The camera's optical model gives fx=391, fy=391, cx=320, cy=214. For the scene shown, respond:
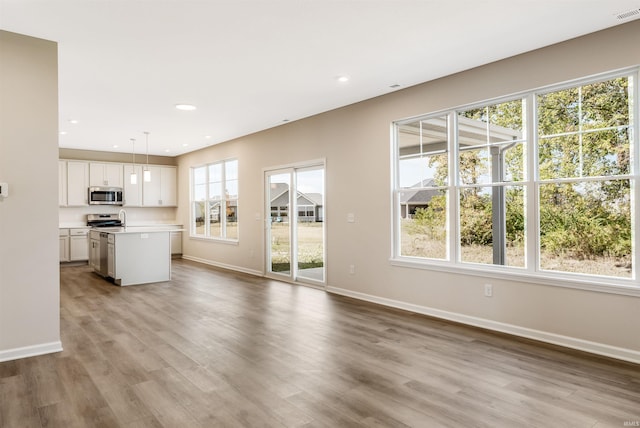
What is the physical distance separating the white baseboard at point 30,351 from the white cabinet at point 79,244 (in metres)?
5.92

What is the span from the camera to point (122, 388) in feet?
8.71

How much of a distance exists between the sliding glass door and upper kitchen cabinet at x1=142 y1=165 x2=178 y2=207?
4125mm

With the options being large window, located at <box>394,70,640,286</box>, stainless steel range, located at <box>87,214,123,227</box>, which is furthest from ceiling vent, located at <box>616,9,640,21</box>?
stainless steel range, located at <box>87,214,123,227</box>

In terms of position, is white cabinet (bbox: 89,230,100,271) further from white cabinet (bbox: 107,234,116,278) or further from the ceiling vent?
the ceiling vent

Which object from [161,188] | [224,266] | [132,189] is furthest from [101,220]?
[224,266]

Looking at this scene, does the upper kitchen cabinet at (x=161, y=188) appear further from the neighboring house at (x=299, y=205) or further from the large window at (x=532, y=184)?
the large window at (x=532, y=184)

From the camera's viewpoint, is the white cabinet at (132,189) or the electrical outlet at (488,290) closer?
the electrical outlet at (488,290)

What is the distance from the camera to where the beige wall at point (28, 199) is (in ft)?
10.3

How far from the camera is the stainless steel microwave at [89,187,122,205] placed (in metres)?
8.90

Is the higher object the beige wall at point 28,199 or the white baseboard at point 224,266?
the beige wall at point 28,199

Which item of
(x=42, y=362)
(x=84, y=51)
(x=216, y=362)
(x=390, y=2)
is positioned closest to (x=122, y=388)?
(x=216, y=362)

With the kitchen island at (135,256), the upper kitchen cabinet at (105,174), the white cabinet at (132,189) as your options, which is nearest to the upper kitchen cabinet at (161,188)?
the white cabinet at (132,189)

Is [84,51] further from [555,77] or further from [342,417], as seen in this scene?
[555,77]

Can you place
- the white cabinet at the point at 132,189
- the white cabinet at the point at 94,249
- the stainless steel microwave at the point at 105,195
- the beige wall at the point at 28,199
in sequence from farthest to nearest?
the white cabinet at the point at 132,189 → the stainless steel microwave at the point at 105,195 → the white cabinet at the point at 94,249 → the beige wall at the point at 28,199
